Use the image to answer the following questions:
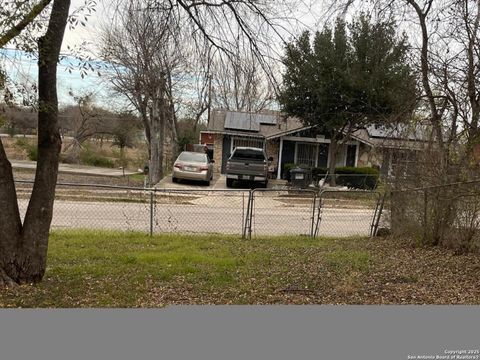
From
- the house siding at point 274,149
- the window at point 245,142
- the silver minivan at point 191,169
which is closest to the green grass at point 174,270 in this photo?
the silver minivan at point 191,169

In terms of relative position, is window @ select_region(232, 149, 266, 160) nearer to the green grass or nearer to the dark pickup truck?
the dark pickup truck

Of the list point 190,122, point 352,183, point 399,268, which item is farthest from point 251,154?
point 190,122

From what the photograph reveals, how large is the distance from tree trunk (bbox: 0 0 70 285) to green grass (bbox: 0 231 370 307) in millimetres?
278

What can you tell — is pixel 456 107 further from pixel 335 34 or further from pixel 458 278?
pixel 335 34

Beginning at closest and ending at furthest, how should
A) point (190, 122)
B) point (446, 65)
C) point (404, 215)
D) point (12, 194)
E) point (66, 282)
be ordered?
point (12, 194) < point (66, 282) < point (446, 65) < point (404, 215) < point (190, 122)

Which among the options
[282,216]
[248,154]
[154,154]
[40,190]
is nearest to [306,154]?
[248,154]

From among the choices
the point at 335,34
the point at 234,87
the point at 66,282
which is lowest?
the point at 66,282

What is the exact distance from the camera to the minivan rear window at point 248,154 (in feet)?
80.3

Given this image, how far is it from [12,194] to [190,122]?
47.3 metres

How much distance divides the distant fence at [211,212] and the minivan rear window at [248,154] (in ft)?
15.3

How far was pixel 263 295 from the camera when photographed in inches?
213

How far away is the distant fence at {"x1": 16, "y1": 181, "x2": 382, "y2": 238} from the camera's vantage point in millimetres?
12355

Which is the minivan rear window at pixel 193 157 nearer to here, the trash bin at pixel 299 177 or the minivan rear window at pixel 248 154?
the minivan rear window at pixel 248 154

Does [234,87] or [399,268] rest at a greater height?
[234,87]
